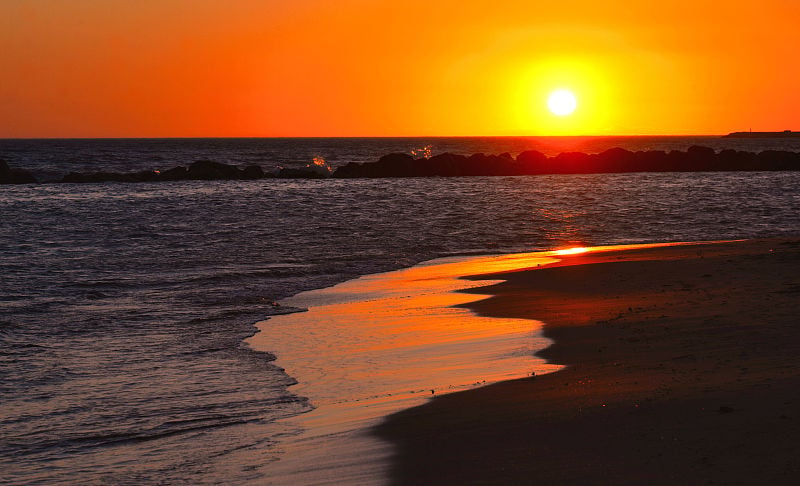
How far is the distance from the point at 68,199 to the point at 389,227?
22.7m

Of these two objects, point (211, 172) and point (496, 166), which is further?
point (496, 166)

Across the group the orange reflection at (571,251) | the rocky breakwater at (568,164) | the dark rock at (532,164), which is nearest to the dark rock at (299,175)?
the rocky breakwater at (568,164)

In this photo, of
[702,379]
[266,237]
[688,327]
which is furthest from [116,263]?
[702,379]

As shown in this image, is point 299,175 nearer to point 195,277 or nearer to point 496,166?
point 496,166

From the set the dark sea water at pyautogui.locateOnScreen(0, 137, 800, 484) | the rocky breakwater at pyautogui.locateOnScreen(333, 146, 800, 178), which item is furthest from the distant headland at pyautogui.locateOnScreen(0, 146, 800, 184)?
the dark sea water at pyautogui.locateOnScreen(0, 137, 800, 484)

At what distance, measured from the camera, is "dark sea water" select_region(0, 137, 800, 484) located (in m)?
7.20

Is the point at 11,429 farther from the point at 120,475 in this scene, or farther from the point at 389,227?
the point at 389,227

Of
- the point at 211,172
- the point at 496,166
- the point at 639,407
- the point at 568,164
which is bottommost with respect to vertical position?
the point at 639,407

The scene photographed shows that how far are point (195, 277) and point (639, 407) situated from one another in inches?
498

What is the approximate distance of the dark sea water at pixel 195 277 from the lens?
720cm

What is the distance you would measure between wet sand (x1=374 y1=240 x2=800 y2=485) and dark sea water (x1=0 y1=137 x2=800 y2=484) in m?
1.60

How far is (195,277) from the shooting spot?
17906mm

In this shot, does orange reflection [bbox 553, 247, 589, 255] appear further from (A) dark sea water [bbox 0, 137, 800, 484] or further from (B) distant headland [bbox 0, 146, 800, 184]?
(B) distant headland [bbox 0, 146, 800, 184]

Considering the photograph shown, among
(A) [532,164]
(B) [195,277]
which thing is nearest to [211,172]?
(A) [532,164]
